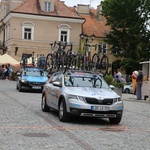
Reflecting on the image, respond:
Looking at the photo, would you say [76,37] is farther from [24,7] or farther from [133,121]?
[133,121]

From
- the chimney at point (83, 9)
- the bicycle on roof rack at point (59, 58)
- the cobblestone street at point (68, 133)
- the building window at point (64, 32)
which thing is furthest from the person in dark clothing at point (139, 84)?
the chimney at point (83, 9)

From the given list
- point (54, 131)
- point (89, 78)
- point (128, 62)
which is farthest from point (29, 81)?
point (128, 62)

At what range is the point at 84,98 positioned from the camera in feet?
41.4

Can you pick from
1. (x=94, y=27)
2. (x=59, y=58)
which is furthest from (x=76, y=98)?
(x=94, y=27)

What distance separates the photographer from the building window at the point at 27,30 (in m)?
57.1

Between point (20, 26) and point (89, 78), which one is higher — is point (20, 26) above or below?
above

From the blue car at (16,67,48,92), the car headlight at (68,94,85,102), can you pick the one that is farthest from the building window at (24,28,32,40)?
the car headlight at (68,94,85,102)

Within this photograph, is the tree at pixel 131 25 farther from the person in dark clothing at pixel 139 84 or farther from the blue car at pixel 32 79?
the person in dark clothing at pixel 139 84

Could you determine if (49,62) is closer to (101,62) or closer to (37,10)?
(101,62)

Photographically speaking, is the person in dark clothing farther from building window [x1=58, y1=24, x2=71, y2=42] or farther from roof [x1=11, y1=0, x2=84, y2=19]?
building window [x1=58, y1=24, x2=71, y2=42]

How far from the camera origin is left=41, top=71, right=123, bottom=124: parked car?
12.6 meters

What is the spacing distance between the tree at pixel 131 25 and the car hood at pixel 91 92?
39.4 metres

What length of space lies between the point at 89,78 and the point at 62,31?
4513 cm

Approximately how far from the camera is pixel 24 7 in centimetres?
5756
